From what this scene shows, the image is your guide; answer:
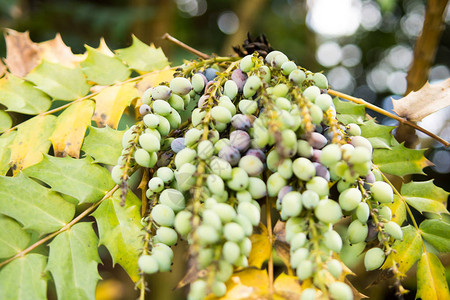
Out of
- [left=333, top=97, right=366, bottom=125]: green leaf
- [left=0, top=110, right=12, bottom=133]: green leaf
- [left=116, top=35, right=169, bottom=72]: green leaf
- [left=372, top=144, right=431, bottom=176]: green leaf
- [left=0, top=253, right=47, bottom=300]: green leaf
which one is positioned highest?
[left=333, top=97, right=366, bottom=125]: green leaf

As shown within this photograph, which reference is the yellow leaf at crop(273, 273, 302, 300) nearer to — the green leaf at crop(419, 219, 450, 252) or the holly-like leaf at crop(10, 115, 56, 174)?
the green leaf at crop(419, 219, 450, 252)

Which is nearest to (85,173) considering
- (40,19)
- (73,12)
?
(73,12)

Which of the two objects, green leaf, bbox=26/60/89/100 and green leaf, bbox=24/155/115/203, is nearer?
green leaf, bbox=24/155/115/203

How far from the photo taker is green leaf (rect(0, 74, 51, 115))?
801 millimetres

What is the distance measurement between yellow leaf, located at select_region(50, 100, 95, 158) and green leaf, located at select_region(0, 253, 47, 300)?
8.9 inches

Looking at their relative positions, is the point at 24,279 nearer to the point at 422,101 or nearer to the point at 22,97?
the point at 22,97

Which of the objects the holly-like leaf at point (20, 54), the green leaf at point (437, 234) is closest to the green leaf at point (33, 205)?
the holly-like leaf at point (20, 54)

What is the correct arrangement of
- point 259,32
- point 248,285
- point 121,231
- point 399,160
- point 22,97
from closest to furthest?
point 248,285 → point 121,231 → point 399,160 → point 22,97 → point 259,32

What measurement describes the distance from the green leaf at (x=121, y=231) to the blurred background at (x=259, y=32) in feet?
2.38

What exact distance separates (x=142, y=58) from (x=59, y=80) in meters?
0.20

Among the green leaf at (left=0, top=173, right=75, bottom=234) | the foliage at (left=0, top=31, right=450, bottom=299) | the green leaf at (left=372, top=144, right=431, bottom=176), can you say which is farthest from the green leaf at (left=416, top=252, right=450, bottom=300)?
the green leaf at (left=0, top=173, right=75, bottom=234)

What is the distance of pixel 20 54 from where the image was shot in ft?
3.14

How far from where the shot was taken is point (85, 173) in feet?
2.09

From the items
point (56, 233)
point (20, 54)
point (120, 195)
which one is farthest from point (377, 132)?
point (20, 54)
